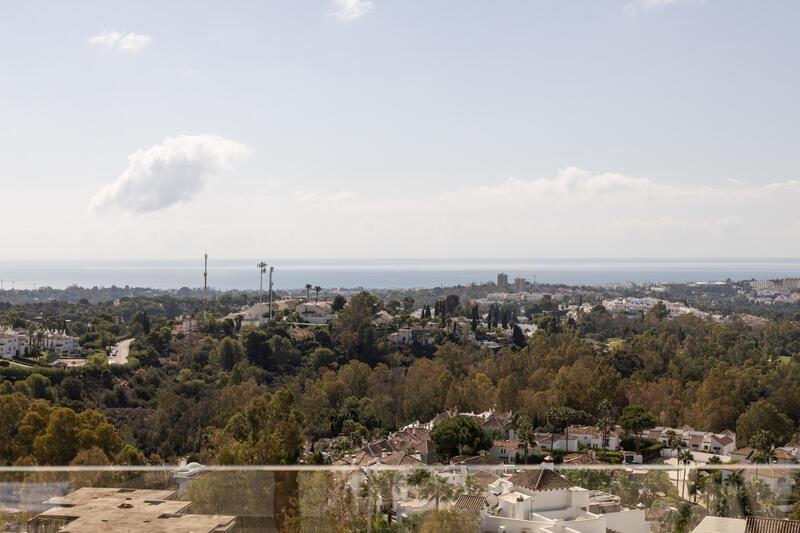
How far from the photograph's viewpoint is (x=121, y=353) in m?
20.7

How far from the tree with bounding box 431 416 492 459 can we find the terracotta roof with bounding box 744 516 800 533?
9.68 m

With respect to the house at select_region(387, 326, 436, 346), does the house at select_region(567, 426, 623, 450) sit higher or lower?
lower

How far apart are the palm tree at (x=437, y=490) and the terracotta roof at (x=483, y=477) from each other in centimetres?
12

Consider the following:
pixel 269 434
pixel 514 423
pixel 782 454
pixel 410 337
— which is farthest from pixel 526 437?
pixel 410 337

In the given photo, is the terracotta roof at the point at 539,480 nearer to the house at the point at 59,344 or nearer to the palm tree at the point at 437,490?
the palm tree at the point at 437,490

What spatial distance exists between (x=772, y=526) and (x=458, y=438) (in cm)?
1002

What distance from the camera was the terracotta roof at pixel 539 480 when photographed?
330 centimetres

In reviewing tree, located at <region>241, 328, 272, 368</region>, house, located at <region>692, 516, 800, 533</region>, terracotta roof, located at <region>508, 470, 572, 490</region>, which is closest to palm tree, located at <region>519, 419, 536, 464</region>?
terracotta roof, located at <region>508, 470, 572, 490</region>

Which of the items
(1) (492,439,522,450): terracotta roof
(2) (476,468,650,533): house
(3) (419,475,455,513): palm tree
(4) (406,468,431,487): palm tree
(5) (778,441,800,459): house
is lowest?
(1) (492,439,522,450): terracotta roof

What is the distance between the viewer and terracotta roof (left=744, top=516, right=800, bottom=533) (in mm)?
2850

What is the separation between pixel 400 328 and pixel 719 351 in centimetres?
1185

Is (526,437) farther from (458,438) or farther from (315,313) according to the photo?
(315,313)

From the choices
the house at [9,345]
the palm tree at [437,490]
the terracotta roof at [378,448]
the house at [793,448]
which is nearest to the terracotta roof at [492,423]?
the terracotta roof at [378,448]

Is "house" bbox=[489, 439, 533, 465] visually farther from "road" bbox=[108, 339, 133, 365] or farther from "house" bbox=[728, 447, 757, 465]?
"road" bbox=[108, 339, 133, 365]
